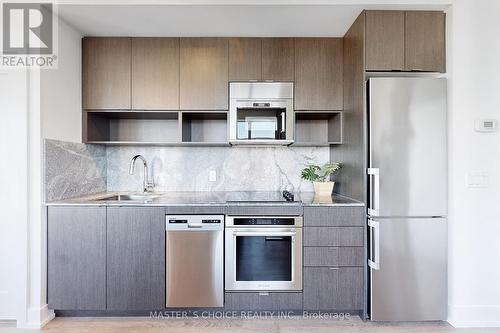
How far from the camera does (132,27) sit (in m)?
2.62

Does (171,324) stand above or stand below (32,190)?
below

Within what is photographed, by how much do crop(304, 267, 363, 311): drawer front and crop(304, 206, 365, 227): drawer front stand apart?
1.13 ft

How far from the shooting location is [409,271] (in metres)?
2.24

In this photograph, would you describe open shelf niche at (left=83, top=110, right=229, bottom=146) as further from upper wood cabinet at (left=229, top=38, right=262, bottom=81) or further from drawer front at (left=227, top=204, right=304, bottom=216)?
drawer front at (left=227, top=204, right=304, bottom=216)

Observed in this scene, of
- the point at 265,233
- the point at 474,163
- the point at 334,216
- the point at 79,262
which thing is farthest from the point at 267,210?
the point at 474,163

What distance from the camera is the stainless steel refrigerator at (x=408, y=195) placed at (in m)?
2.23

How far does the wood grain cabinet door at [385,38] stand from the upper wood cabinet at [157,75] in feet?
5.44

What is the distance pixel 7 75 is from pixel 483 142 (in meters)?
3.62

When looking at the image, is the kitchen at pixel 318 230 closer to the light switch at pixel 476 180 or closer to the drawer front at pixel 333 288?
the drawer front at pixel 333 288

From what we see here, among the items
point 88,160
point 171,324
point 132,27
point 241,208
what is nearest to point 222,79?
point 132,27

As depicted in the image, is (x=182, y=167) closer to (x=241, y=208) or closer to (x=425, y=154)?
(x=241, y=208)

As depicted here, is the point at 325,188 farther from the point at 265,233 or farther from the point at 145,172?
the point at 145,172

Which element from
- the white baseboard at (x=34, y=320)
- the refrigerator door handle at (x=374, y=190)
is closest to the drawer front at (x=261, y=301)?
the refrigerator door handle at (x=374, y=190)

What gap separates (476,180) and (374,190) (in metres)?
0.78
